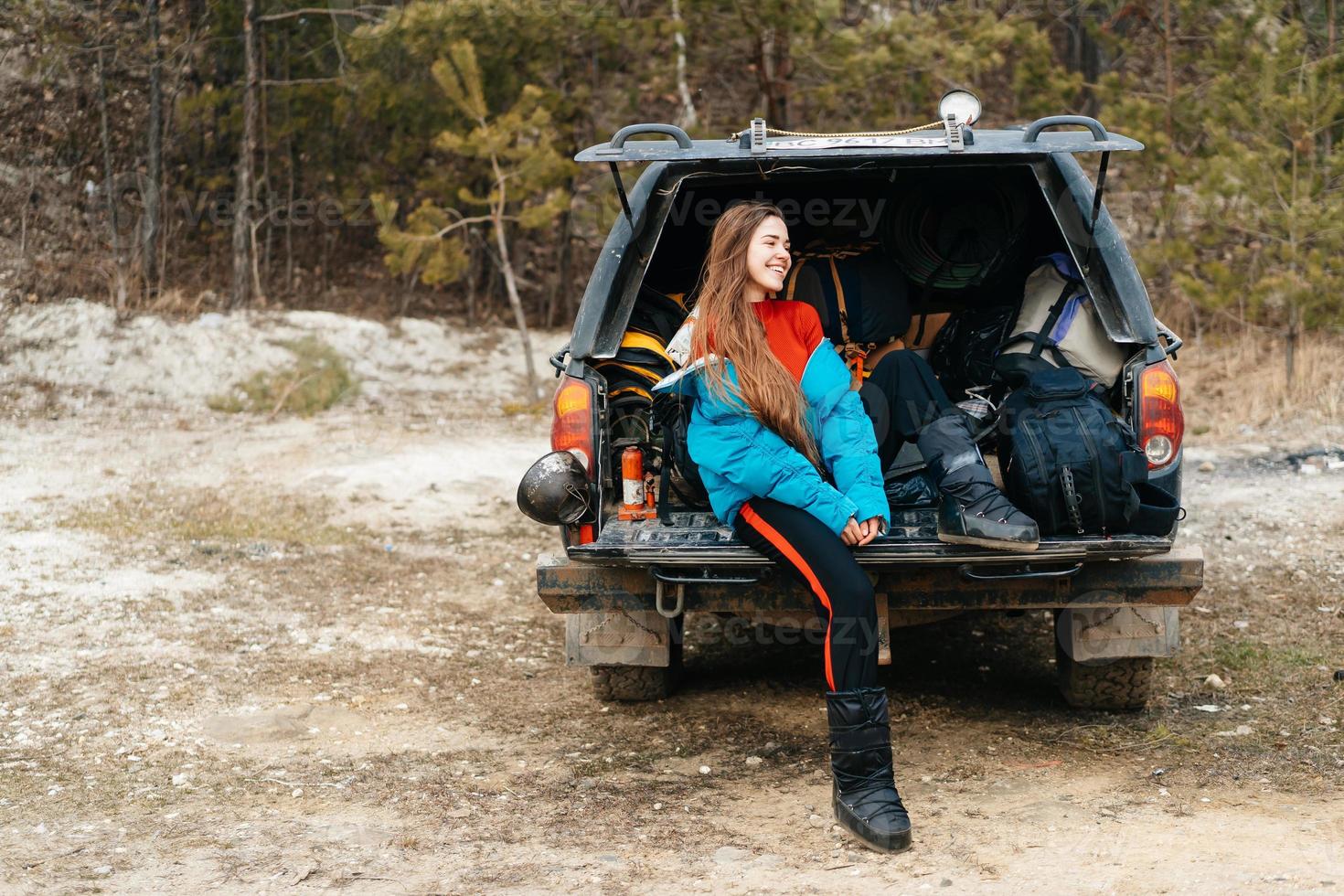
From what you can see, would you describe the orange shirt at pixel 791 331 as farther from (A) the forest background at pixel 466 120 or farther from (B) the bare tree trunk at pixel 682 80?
(B) the bare tree trunk at pixel 682 80

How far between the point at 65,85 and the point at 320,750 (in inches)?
447

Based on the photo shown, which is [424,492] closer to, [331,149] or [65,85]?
[331,149]

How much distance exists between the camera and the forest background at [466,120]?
12.2 meters

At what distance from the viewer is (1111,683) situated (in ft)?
15.5

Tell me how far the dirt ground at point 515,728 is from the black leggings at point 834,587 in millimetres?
460

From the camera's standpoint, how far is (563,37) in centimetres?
1328

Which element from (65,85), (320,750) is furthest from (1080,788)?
(65,85)

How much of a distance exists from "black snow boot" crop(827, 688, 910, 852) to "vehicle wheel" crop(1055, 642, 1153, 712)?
3.61 ft

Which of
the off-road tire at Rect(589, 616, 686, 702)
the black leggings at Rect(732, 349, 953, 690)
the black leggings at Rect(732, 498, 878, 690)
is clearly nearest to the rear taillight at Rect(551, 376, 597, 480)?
the black leggings at Rect(732, 349, 953, 690)

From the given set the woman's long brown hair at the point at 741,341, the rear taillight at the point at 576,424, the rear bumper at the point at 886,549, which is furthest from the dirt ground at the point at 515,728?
the woman's long brown hair at the point at 741,341

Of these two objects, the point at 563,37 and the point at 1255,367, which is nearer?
the point at 1255,367

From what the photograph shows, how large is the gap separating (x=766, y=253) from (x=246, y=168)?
1098 centimetres

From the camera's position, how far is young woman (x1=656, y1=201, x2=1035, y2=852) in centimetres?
385

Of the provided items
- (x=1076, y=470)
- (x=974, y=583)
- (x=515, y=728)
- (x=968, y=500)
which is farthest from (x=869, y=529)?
(x=515, y=728)
